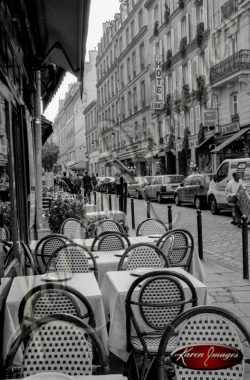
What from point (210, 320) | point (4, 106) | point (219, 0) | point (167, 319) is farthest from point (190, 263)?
point (219, 0)

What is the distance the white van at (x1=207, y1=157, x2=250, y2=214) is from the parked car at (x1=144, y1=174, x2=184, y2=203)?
6.19m

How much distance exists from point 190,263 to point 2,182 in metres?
2.51

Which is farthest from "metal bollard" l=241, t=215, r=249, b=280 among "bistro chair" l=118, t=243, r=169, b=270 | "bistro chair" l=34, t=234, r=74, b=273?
"bistro chair" l=34, t=234, r=74, b=273

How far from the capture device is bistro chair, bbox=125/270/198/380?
372 centimetres

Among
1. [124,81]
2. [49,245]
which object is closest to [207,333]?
[49,245]

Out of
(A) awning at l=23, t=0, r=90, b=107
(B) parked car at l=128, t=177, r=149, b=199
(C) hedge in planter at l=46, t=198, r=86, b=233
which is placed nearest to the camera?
(A) awning at l=23, t=0, r=90, b=107

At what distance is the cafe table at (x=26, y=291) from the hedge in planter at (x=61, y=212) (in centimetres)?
489

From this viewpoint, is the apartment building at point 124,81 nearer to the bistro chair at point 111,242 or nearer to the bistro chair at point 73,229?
the bistro chair at point 73,229

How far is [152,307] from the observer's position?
381cm

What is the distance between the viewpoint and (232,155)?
2573 centimetres

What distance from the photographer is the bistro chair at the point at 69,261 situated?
525 cm

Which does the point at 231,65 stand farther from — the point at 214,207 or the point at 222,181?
the point at 214,207

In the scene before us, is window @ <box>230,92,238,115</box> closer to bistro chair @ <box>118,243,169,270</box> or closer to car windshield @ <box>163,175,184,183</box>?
car windshield @ <box>163,175,184,183</box>

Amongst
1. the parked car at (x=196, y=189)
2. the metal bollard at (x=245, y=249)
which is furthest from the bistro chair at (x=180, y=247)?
the parked car at (x=196, y=189)
